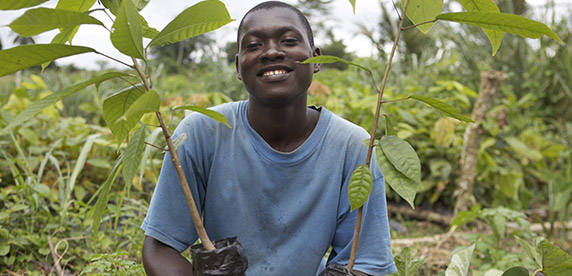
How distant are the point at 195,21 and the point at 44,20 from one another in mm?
272

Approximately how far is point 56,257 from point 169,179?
1.01 metres

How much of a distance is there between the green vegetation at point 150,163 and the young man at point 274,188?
0.13 metres

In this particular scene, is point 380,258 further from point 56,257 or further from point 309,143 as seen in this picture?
point 56,257

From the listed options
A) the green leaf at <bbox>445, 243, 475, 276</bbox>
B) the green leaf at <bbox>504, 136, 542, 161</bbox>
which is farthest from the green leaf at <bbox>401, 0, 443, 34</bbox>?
the green leaf at <bbox>504, 136, 542, 161</bbox>

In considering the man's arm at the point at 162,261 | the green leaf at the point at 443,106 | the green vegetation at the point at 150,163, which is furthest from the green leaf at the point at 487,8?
the man's arm at the point at 162,261

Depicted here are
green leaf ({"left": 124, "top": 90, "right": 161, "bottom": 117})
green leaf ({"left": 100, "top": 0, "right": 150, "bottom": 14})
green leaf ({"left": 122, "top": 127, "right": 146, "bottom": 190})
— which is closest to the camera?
green leaf ({"left": 124, "top": 90, "right": 161, "bottom": 117})

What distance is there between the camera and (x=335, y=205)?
1511mm

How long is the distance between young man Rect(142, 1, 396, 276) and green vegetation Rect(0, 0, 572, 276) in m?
0.13

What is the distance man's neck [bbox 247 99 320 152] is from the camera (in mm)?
1477

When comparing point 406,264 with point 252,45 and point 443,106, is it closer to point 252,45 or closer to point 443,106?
point 443,106

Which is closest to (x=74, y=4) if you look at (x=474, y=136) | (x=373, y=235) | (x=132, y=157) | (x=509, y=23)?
(x=132, y=157)

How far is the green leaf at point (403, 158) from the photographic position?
3.11 ft

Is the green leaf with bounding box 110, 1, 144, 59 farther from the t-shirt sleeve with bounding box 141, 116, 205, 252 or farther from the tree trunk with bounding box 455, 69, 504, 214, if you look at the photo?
the tree trunk with bounding box 455, 69, 504, 214

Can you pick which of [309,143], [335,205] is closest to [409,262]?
[335,205]
